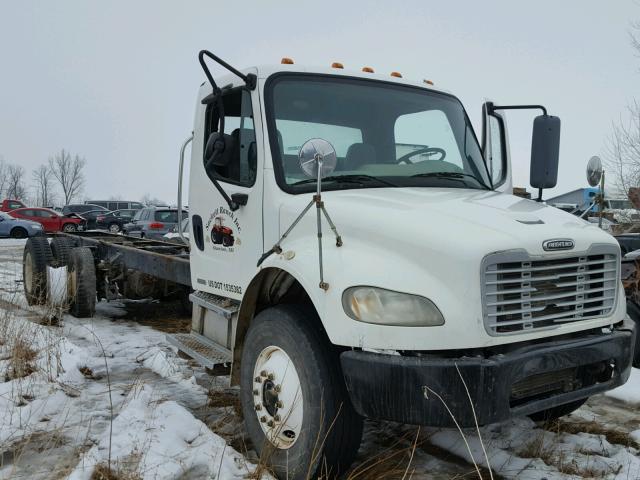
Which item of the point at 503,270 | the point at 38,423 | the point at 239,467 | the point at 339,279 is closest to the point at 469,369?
the point at 503,270

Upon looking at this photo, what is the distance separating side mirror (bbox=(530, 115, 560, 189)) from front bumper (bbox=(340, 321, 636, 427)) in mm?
1478

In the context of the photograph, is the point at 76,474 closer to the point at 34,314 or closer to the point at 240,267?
the point at 240,267

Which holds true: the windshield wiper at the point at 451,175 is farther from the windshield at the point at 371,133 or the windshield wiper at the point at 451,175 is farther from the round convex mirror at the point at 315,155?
the round convex mirror at the point at 315,155

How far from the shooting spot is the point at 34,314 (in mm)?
8156

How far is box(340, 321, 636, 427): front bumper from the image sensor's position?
2.66 m

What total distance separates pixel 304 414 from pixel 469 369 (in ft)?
2.93

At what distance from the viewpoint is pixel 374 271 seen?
9.30 feet

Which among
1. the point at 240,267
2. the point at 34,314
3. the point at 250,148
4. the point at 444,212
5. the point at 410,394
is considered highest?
the point at 250,148

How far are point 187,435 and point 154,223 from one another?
18.2 metres

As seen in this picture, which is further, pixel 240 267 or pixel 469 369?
pixel 240 267

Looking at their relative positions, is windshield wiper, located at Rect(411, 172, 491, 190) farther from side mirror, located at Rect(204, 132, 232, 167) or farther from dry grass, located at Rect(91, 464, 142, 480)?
dry grass, located at Rect(91, 464, 142, 480)

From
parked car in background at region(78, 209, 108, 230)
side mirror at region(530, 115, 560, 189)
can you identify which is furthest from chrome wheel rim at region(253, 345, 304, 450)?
parked car in background at region(78, 209, 108, 230)

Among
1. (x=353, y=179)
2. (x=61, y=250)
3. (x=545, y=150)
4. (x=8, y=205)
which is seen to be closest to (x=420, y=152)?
(x=353, y=179)

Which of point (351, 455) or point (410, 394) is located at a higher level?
point (410, 394)
